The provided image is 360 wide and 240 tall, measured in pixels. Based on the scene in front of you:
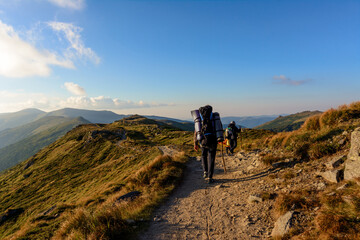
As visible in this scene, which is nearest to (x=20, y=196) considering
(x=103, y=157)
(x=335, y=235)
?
(x=103, y=157)

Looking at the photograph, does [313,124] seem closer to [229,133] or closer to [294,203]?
[229,133]

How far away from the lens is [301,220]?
4.57 metres

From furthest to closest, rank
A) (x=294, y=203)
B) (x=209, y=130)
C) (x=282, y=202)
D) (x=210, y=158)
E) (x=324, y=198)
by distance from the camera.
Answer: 1. (x=210, y=158)
2. (x=209, y=130)
3. (x=282, y=202)
4. (x=294, y=203)
5. (x=324, y=198)

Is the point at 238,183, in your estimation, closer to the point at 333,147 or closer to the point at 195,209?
the point at 195,209

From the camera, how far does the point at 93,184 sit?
40.7 m

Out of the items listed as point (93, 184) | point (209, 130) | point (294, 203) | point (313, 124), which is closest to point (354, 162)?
point (294, 203)

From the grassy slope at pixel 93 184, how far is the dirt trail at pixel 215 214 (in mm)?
842

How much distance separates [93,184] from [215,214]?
42.5 meters

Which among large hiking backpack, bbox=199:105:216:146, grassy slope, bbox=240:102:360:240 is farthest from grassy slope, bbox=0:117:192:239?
grassy slope, bbox=240:102:360:240

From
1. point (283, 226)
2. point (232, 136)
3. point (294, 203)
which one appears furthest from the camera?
point (232, 136)

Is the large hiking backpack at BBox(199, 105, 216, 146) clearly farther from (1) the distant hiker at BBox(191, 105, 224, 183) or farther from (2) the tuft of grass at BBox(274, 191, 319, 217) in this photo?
(2) the tuft of grass at BBox(274, 191, 319, 217)

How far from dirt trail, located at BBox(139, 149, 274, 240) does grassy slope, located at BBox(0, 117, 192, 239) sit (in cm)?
84

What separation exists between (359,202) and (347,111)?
12365mm

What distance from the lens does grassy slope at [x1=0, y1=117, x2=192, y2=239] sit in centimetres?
631
